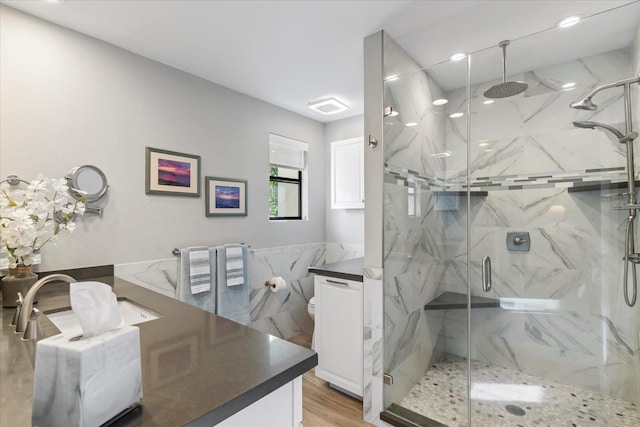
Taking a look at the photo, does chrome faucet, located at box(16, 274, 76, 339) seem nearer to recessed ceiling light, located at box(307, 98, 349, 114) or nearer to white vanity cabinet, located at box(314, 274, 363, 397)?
white vanity cabinet, located at box(314, 274, 363, 397)

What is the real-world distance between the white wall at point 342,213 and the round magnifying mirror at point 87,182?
92.6 inches

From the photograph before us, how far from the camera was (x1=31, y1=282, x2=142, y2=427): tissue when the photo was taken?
531 millimetres

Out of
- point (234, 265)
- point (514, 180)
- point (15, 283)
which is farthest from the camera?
point (234, 265)

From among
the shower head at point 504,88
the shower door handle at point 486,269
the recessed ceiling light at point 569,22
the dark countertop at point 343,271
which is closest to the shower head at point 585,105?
the shower head at point 504,88

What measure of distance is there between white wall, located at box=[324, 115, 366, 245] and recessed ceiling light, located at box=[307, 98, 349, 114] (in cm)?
31

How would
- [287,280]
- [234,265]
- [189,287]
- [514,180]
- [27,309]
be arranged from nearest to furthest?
[27,309], [514,180], [189,287], [234,265], [287,280]

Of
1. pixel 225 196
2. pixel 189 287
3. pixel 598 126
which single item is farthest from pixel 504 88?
pixel 189 287

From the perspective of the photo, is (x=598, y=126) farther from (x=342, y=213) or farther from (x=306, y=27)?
(x=342, y=213)

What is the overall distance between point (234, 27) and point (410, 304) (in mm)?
2217

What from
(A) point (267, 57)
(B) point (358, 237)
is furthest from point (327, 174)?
(A) point (267, 57)

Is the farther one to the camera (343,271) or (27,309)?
(343,271)

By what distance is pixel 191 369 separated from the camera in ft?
2.71

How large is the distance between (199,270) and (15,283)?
3.79 feet

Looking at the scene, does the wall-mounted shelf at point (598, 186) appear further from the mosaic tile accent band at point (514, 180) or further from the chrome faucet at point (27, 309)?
the chrome faucet at point (27, 309)
